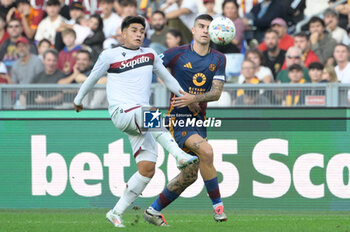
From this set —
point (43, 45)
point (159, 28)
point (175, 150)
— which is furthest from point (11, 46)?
point (175, 150)

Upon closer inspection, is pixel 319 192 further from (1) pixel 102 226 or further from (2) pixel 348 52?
(1) pixel 102 226

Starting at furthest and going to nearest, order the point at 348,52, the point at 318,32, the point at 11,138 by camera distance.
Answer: the point at 318,32 → the point at 348,52 → the point at 11,138

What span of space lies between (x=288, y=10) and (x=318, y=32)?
1.17 m

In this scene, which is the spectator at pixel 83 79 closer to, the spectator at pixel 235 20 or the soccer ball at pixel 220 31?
the spectator at pixel 235 20

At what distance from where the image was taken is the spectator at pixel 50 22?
15457 millimetres

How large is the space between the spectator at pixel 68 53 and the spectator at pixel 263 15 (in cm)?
342

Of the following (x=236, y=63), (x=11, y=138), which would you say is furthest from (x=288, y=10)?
(x=11, y=138)

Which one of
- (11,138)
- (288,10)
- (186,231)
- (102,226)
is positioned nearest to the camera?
(186,231)

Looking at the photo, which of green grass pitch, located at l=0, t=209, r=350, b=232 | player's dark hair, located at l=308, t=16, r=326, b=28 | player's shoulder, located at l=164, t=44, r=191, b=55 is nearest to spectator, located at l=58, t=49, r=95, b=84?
green grass pitch, located at l=0, t=209, r=350, b=232

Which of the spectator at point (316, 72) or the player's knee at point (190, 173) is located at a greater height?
the spectator at point (316, 72)

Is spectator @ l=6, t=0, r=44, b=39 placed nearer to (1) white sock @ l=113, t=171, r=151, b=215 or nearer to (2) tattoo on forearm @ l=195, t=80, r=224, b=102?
(2) tattoo on forearm @ l=195, t=80, r=224, b=102

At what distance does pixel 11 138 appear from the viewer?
1154 cm

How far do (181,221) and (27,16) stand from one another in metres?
8.51

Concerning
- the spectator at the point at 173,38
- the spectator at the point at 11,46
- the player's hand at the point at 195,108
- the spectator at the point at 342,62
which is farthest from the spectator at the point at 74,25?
the player's hand at the point at 195,108
